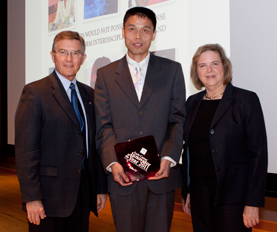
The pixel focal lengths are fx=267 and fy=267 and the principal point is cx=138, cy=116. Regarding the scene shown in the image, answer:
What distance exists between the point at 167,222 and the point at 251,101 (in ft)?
2.96

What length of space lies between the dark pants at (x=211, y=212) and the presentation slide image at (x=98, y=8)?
2887mm

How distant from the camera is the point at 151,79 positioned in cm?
169

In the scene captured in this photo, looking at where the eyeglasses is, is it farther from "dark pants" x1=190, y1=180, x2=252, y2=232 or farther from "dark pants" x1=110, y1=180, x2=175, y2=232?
"dark pants" x1=190, y1=180, x2=252, y2=232

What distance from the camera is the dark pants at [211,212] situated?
5.26 ft

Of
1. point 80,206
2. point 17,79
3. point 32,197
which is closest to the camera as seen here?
point 32,197

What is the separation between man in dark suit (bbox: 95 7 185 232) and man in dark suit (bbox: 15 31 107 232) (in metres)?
0.18

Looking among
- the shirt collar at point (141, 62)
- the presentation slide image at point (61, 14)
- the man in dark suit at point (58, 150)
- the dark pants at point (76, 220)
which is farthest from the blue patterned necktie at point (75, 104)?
the presentation slide image at point (61, 14)

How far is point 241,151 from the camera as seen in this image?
1679mm

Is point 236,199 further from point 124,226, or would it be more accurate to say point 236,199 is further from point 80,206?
point 80,206

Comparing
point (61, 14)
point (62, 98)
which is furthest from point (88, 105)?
point (61, 14)

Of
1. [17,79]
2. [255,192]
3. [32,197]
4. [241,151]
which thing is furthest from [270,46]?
[17,79]

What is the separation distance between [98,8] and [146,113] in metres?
2.83

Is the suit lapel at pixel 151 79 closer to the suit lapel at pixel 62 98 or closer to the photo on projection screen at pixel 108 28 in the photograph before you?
the suit lapel at pixel 62 98

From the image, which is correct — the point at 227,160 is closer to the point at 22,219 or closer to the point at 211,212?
the point at 211,212
